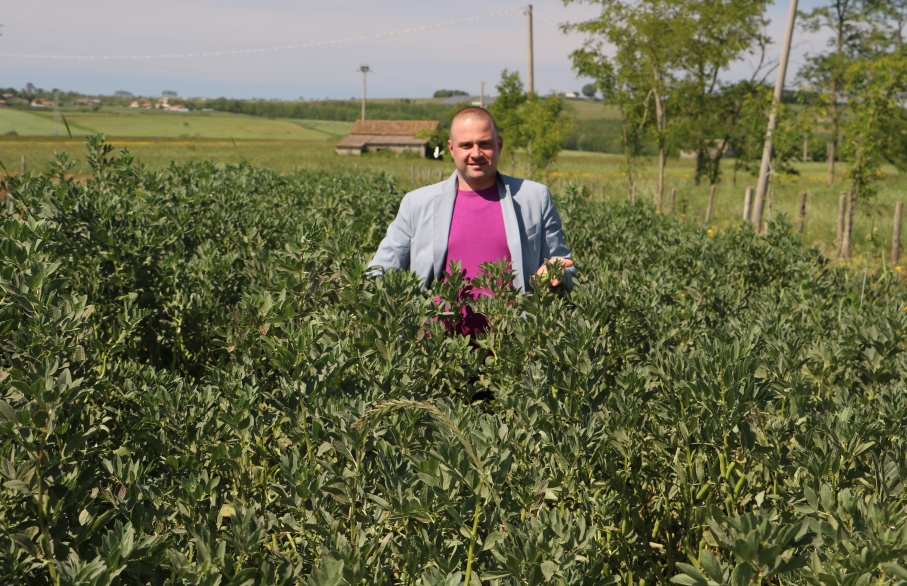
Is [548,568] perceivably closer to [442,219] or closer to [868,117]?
[442,219]

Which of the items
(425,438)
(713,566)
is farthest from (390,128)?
(713,566)

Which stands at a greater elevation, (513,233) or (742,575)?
(513,233)

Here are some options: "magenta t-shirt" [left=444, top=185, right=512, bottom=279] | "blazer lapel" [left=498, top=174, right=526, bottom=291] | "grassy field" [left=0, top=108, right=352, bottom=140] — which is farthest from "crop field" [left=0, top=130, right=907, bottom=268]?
"grassy field" [left=0, top=108, right=352, bottom=140]

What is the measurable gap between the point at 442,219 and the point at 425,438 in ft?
6.15

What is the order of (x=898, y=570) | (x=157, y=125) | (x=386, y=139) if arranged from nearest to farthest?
1. (x=898, y=570)
2. (x=386, y=139)
3. (x=157, y=125)

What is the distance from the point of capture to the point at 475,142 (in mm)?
4074

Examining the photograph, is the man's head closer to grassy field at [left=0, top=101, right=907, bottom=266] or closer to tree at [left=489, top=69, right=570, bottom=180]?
grassy field at [left=0, top=101, right=907, bottom=266]

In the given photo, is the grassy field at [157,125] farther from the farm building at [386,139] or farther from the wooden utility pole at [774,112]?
the wooden utility pole at [774,112]

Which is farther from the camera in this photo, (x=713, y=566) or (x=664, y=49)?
(x=664, y=49)

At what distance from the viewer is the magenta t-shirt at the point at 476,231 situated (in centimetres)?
437

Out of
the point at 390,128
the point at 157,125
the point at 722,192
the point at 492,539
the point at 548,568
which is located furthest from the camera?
the point at 157,125

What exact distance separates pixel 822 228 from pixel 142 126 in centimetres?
9049

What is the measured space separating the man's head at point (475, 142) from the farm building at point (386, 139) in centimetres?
7708

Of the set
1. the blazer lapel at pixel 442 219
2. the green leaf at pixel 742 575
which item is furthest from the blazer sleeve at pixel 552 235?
the green leaf at pixel 742 575
